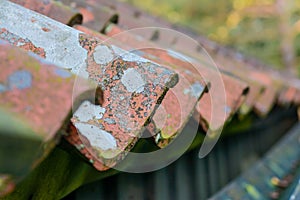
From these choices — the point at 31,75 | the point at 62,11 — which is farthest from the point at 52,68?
the point at 62,11

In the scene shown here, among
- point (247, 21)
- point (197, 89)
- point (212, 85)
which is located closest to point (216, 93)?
point (212, 85)

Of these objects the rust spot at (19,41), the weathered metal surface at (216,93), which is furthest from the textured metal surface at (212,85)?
the rust spot at (19,41)

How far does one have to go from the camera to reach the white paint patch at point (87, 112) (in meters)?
0.72

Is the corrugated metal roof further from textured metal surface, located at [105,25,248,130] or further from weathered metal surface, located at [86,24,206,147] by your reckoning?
textured metal surface, located at [105,25,248,130]

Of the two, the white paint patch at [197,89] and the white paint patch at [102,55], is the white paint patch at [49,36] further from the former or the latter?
the white paint patch at [197,89]

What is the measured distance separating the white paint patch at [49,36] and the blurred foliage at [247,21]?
33.1 ft

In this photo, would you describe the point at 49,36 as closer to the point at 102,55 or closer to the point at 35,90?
the point at 102,55

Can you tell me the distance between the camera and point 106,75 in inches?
32.9

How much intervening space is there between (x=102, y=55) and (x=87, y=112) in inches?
7.2

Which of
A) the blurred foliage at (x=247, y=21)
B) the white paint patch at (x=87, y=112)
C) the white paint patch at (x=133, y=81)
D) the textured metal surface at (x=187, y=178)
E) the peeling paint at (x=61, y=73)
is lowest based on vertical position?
the blurred foliage at (x=247, y=21)

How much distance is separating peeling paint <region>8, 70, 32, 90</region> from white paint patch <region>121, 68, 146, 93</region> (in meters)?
0.26

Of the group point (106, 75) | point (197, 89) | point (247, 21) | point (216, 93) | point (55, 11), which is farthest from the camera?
point (247, 21)

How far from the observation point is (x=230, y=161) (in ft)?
8.77

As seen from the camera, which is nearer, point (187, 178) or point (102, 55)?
point (102, 55)
